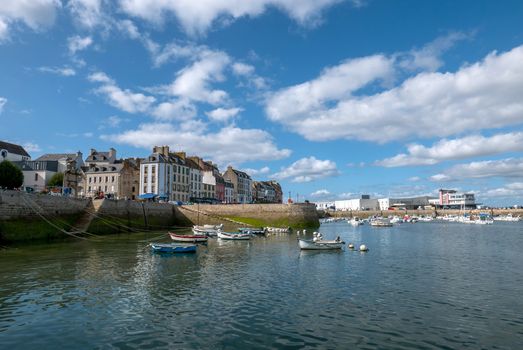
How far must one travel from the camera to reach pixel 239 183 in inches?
5901

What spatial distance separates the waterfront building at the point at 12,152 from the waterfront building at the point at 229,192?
60439 millimetres

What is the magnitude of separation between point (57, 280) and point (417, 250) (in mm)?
37240

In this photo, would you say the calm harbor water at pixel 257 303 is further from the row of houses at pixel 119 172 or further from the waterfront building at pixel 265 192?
the waterfront building at pixel 265 192

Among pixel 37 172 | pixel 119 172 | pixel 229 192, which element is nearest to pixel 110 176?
pixel 119 172

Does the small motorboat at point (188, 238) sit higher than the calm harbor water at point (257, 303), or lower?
higher

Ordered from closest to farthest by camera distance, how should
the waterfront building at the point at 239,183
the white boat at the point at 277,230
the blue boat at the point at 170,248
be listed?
the blue boat at the point at 170,248 → the white boat at the point at 277,230 → the waterfront building at the point at 239,183

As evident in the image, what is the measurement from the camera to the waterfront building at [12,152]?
89619 mm

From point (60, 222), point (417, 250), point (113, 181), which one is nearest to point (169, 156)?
point (113, 181)

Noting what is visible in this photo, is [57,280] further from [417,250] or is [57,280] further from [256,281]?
[417,250]

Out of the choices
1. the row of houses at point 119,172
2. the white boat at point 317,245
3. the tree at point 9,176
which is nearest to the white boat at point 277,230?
the row of houses at point 119,172

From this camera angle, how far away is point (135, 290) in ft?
74.6

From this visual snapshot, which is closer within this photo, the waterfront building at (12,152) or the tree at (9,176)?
the tree at (9,176)

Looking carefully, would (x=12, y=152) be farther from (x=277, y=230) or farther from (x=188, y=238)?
(x=188, y=238)

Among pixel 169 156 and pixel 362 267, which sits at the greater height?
pixel 169 156
